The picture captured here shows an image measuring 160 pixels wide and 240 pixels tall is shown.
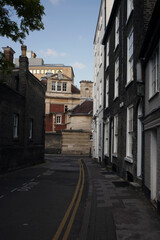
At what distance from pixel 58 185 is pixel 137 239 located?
7.76m

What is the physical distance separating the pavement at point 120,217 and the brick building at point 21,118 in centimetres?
977

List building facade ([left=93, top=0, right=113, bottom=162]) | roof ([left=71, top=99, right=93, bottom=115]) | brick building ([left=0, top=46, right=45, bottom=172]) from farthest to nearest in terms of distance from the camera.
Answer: roof ([left=71, top=99, right=93, bottom=115]), building facade ([left=93, top=0, right=113, bottom=162]), brick building ([left=0, top=46, right=45, bottom=172])

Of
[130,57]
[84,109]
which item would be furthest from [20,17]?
[84,109]

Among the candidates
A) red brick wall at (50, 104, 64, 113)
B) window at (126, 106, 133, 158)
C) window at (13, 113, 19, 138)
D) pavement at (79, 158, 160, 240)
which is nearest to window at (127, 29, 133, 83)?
window at (126, 106, 133, 158)

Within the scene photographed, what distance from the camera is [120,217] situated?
6992 millimetres

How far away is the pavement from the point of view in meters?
5.71

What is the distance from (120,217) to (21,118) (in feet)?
53.4

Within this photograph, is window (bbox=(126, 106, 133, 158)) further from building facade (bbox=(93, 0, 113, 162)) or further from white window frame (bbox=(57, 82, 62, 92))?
white window frame (bbox=(57, 82, 62, 92))

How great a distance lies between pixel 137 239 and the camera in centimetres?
534

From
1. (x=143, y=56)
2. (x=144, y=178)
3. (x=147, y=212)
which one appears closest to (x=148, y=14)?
(x=143, y=56)

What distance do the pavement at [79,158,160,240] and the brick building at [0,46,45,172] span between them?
9768 millimetres

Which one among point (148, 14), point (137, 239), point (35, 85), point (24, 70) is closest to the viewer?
point (137, 239)

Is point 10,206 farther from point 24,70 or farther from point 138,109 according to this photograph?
point 24,70

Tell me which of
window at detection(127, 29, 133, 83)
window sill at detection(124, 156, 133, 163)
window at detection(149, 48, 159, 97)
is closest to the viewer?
window at detection(149, 48, 159, 97)
